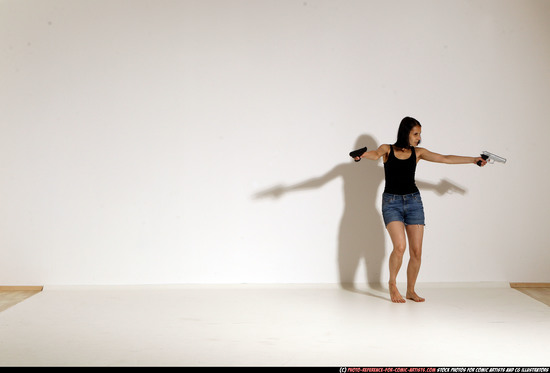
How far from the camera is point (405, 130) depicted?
4258 millimetres

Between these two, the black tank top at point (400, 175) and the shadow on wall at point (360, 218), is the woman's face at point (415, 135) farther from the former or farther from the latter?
the shadow on wall at point (360, 218)

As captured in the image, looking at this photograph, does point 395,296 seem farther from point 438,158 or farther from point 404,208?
point 438,158

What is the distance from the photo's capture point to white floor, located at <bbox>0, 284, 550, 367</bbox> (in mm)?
2928

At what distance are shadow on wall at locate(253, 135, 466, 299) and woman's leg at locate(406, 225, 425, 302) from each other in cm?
47

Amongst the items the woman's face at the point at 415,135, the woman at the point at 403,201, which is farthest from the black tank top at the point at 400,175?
the woman's face at the point at 415,135

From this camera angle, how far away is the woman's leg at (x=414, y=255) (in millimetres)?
4266

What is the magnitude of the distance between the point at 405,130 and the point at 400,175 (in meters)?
0.35

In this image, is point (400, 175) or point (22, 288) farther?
point (22, 288)

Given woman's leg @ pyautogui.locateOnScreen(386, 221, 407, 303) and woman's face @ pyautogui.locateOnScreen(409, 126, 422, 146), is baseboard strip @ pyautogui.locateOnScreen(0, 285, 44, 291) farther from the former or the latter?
woman's face @ pyautogui.locateOnScreen(409, 126, 422, 146)

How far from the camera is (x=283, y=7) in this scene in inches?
188

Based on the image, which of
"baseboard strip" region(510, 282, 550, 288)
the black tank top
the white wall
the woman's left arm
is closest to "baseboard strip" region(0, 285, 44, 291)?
the white wall

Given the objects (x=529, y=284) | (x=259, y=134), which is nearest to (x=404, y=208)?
(x=259, y=134)

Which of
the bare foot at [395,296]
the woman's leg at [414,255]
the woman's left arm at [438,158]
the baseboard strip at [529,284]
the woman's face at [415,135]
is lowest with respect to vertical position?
the baseboard strip at [529,284]

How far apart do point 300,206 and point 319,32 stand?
59.5 inches
